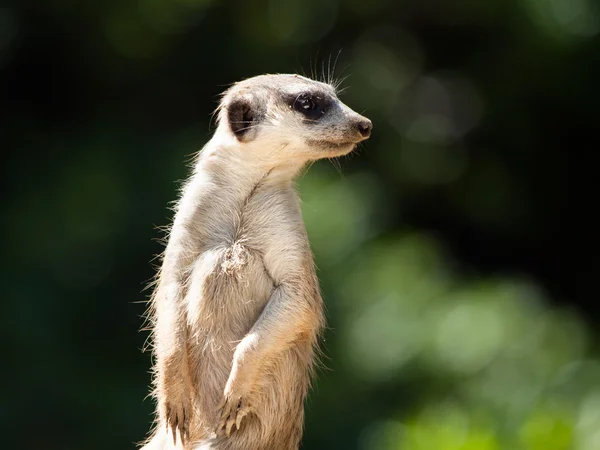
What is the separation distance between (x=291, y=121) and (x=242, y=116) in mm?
197

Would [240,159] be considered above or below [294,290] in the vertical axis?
above

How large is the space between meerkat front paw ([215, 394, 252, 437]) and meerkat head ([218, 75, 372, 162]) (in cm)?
85

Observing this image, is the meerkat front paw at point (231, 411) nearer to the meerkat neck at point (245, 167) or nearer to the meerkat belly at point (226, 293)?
the meerkat belly at point (226, 293)

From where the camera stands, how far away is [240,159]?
376 centimetres

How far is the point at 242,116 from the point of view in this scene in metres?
3.79

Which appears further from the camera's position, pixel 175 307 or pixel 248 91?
pixel 248 91

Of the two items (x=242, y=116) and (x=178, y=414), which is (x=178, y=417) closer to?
(x=178, y=414)

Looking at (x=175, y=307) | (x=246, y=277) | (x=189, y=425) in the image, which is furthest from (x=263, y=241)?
(x=189, y=425)

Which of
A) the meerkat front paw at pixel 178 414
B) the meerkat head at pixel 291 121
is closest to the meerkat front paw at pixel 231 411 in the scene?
the meerkat front paw at pixel 178 414

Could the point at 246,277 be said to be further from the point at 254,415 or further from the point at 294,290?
the point at 254,415

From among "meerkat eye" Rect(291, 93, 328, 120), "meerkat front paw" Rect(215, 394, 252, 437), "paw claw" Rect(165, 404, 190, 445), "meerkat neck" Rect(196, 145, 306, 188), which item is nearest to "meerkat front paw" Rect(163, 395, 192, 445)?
"paw claw" Rect(165, 404, 190, 445)

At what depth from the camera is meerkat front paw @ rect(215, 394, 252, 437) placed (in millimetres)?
3447

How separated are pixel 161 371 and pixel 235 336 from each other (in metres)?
0.28

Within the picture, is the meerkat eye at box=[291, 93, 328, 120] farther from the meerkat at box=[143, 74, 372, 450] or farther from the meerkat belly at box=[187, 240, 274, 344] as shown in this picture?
the meerkat belly at box=[187, 240, 274, 344]
